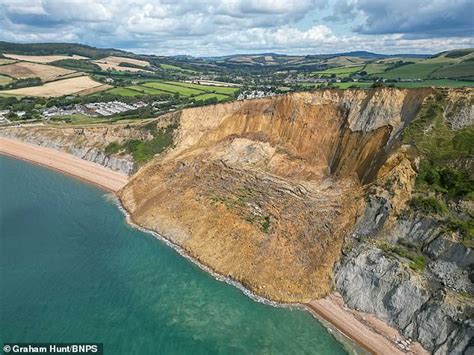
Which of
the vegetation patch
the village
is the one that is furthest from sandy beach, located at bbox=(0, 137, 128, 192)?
the vegetation patch

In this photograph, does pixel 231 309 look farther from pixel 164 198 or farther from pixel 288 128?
pixel 288 128

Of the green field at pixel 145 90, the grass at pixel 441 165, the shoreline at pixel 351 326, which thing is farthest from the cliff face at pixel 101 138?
the green field at pixel 145 90

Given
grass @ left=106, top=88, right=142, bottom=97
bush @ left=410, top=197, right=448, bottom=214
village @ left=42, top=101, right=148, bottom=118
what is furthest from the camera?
grass @ left=106, top=88, right=142, bottom=97

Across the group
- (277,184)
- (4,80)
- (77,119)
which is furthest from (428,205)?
(4,80)

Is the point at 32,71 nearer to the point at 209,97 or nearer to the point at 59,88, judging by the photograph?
the point at 59,88

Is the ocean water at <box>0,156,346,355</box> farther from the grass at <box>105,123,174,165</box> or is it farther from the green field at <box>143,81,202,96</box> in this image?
the green field at <box>143,81,202,96</box>

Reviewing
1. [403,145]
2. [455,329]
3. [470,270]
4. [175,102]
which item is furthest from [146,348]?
[175,102]
